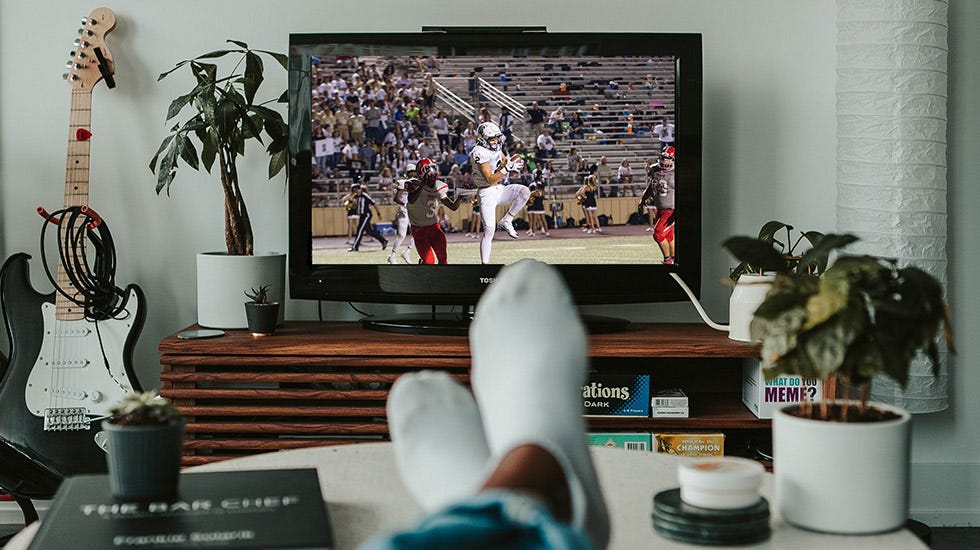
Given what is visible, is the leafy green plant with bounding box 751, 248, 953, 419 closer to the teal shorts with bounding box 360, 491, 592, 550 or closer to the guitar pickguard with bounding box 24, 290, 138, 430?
the teal shorts with bounding box 360, 491, 592, 550

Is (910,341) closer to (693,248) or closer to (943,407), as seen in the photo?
(693,248)

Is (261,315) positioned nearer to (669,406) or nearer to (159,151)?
(159,151)

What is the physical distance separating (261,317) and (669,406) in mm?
988

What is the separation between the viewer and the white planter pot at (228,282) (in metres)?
2.53

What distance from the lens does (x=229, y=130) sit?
8.05 feet

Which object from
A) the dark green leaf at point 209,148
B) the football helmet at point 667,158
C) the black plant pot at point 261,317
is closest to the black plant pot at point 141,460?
the black plant pot at point 261,317

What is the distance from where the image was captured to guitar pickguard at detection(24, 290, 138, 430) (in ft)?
8.18

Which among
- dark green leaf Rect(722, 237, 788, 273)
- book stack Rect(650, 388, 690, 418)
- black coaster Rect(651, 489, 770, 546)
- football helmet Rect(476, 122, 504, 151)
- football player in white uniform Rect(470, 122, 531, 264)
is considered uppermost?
football helmet Rect(476, 122, 504, 151)

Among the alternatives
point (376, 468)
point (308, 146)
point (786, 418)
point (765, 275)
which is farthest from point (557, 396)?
point (308, 146)

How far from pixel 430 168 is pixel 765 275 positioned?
0.85 m

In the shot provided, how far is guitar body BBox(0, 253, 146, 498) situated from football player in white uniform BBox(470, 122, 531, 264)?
2.93 ft

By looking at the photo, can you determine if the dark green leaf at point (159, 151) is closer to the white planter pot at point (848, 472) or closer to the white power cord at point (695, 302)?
the white power cord at point (695, 302)

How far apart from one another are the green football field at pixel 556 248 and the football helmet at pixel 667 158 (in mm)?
162

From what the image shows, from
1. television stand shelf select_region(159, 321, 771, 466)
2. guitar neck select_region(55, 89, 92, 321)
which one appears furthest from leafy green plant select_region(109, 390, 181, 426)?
guitar neck select_region(55, 89, 92, 321)
